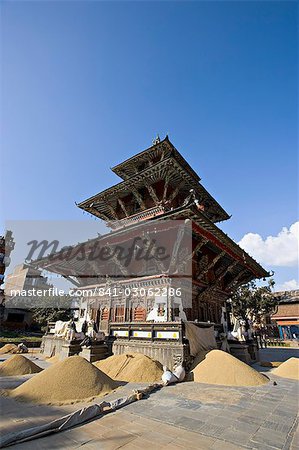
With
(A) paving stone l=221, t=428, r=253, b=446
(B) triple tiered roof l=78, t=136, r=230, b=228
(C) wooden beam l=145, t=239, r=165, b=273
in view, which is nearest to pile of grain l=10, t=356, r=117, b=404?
(A) paving stone l=221, t=428, r=253, b=446

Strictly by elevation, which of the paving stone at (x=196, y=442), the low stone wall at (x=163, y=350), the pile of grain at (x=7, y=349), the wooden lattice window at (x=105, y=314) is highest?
the wooden lattice window at (x=105, y=314)

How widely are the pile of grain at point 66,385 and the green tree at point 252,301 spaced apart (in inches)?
1110

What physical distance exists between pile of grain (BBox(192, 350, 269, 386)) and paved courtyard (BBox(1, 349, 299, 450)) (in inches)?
45.7

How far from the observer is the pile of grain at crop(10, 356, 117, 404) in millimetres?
6016

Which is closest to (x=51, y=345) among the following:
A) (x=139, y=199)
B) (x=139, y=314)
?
(x=139, y=314)

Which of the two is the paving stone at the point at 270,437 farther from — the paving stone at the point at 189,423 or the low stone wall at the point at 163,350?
the low stone wall at the point at 163,350

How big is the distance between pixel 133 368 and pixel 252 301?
27.5 m

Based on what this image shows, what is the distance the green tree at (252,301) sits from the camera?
3184 centimetres

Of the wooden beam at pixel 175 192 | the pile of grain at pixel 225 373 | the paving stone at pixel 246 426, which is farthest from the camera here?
the wooden beam at pixel 175 192

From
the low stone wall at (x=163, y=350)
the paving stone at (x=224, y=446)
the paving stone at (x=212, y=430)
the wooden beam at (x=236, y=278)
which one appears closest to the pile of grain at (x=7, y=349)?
the low stone wall at (x=163, y=350)

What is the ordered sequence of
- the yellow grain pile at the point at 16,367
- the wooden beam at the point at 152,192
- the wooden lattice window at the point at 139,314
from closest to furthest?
the yellow grain pile at the point at 16,367 → the wooden lattice window at the point at 139,314 → the wooden beam at the point at 152,192

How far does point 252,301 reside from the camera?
3192 cm

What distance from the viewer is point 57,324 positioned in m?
16.1

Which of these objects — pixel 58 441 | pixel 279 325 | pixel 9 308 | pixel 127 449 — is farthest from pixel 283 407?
pixel 9 308
